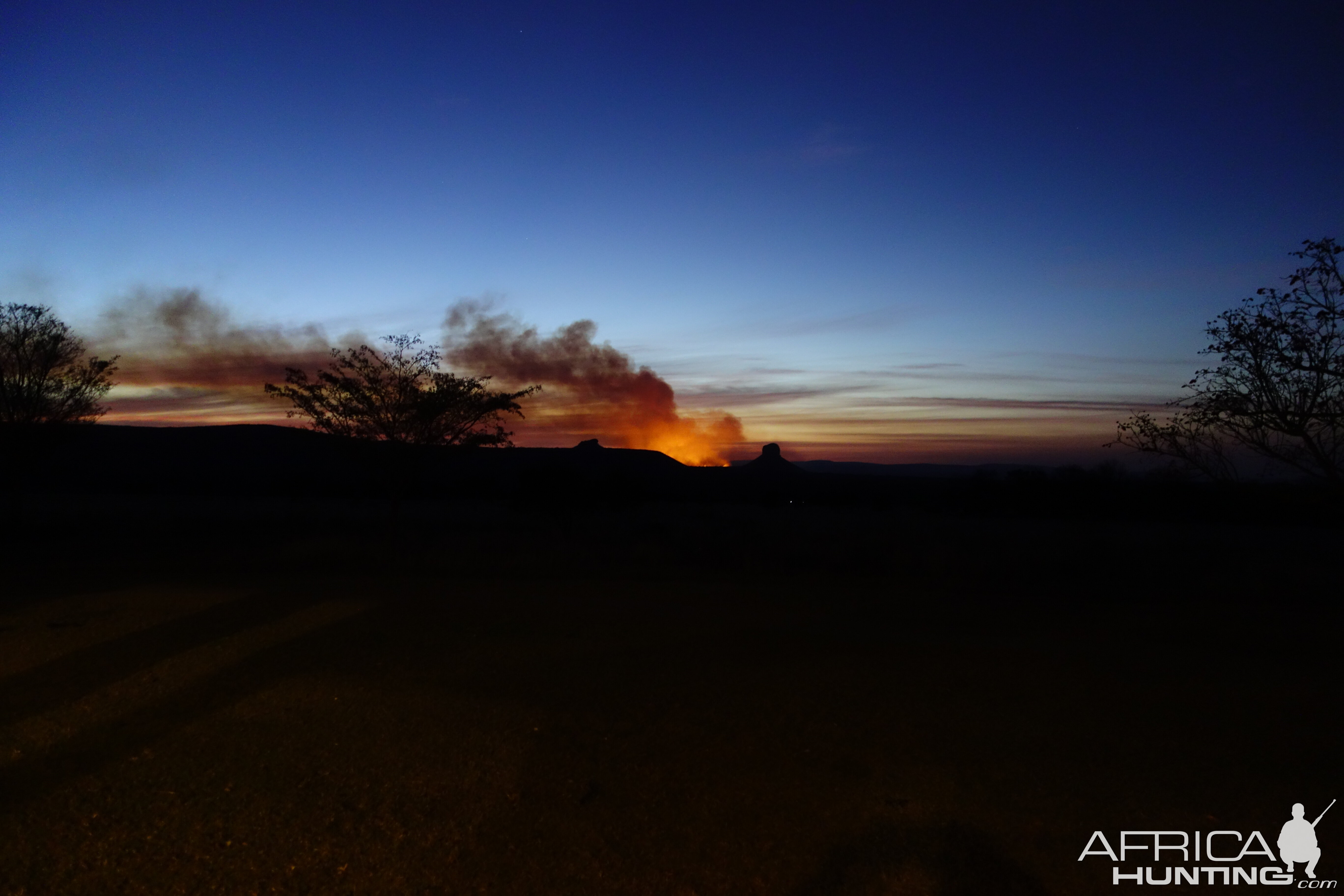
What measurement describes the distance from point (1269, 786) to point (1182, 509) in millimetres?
49985

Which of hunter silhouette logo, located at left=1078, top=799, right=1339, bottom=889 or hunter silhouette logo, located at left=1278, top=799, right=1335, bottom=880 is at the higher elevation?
hunter silhouette logo, located at left=1278, top=799, right=1335, bottom=880

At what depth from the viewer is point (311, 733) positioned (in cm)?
683

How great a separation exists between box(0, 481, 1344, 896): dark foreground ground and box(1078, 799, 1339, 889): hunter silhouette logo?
104mm

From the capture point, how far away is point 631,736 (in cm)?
694

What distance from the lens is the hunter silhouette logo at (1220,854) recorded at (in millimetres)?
4898

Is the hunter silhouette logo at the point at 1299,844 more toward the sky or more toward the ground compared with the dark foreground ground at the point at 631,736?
more toward the sky

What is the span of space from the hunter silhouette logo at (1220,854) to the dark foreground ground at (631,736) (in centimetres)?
10

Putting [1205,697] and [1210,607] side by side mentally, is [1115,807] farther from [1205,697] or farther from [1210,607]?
[1210,607]

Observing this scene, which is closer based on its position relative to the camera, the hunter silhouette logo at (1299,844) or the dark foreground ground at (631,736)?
the dark foreground ground at (631,736)

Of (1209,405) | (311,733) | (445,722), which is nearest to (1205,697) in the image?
(1209,405)

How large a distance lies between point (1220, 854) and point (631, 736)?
3.97 meters

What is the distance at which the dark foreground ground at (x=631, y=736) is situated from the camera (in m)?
4.88

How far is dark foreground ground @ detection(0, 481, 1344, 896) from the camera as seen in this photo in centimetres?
488

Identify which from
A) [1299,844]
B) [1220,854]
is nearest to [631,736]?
[1220,854]
